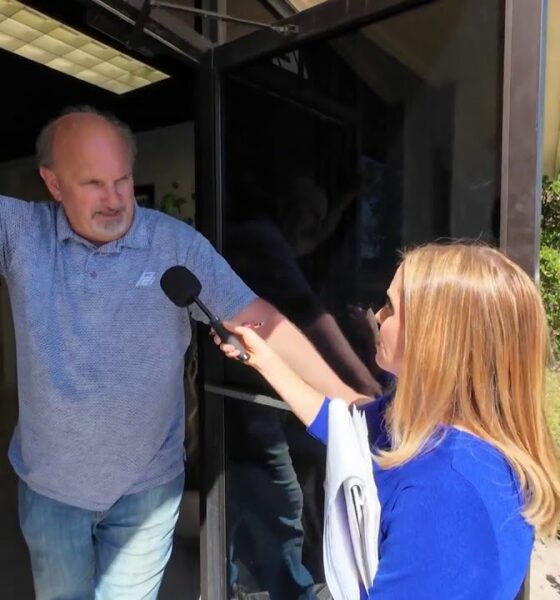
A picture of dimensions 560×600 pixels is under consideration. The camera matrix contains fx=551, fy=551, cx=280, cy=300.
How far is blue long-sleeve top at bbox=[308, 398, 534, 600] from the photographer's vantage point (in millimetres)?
736

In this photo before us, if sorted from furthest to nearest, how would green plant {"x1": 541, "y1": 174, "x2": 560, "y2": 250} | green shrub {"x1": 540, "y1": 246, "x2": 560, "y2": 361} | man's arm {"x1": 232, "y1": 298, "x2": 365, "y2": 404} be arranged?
green plant {"x1": 541, "y1": 174, "x2": 560, "y2": 250}, green shrub {"x1": 540, "y1": 246, "x2": 560, "y2": 361}, man's arm {"x1": 232, "y1": 298, "x2": 365, "y2": 404}

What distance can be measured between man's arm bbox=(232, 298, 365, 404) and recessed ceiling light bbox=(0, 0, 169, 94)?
1644 mm

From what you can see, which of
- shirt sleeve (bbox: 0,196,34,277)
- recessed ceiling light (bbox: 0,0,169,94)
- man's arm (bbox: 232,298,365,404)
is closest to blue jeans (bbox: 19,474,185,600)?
man's arm (bbox: 232,298,365,404)

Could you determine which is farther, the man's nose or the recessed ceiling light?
the recessed ceiling light

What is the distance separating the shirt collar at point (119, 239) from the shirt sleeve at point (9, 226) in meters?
0.08

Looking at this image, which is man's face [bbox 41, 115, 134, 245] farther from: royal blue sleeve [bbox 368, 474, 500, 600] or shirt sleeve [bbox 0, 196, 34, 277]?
royal blue sleeve [bbox 368, 474, 500, 600]

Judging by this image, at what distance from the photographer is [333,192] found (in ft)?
5.07

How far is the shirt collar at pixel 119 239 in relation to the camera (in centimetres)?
138

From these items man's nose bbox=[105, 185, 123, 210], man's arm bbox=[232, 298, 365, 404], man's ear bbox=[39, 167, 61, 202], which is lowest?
man's arm bbox=[232, 298, 365, 404]

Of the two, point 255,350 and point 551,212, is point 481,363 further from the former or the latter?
point 551,212

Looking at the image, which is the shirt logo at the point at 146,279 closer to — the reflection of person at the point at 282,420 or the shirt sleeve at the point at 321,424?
the reflection of person at the point at 282,420

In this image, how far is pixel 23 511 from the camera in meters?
1.48

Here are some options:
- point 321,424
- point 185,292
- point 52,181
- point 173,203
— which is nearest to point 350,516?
point 321,424

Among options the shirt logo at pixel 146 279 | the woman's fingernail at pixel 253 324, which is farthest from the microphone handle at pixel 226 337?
the shirt logo at pixel 146 279
